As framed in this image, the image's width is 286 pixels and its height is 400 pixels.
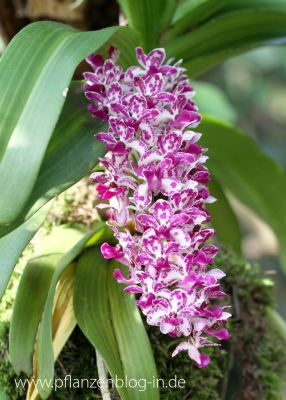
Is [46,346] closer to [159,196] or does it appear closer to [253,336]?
[159,196]

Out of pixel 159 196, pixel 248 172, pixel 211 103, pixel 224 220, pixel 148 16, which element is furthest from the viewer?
pixel 211 103

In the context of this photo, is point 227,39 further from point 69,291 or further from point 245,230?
point 245,230

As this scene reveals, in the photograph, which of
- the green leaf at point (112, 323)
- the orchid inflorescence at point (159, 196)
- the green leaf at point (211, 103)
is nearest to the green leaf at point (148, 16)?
the orchid inflorescence at point (159, 196)

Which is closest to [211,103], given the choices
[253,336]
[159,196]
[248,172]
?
[248,172]

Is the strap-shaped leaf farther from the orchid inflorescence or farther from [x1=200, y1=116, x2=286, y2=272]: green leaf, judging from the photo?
[x1=200, y1=116, x2=286, y2=272]: green leaf

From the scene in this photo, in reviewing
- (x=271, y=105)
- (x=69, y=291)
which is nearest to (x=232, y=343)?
(x=69, y=291)

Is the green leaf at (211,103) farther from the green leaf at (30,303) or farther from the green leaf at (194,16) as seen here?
the green leaf at (30,303)
